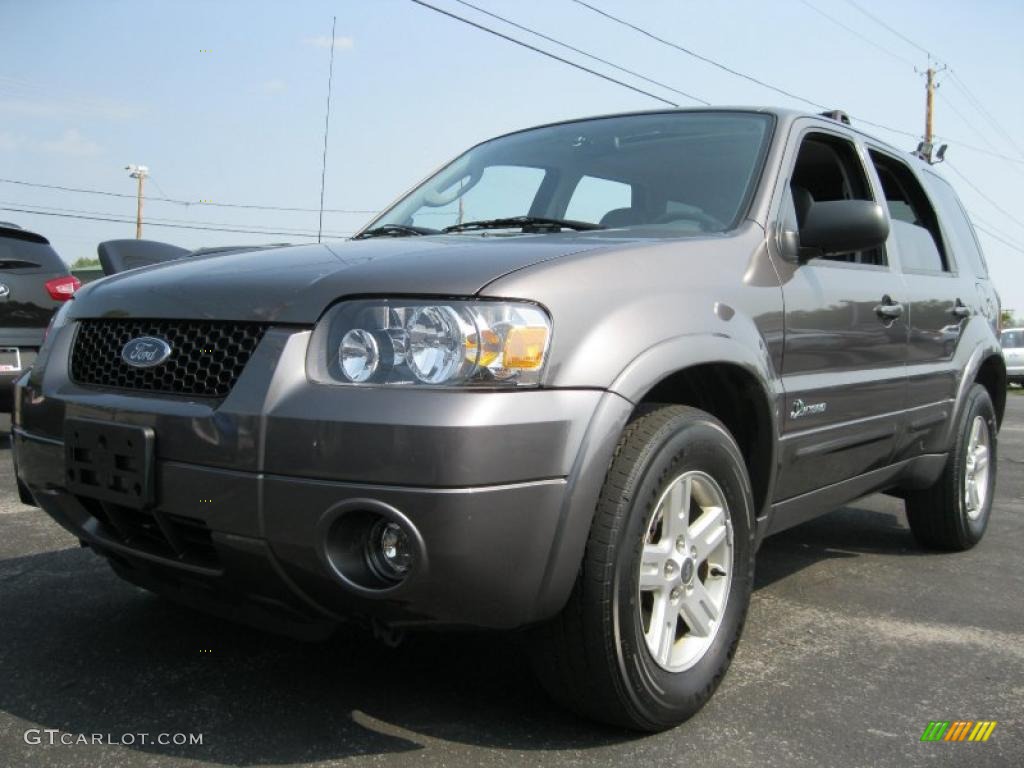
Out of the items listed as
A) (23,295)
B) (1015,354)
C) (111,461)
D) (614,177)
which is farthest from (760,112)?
(1015,354)

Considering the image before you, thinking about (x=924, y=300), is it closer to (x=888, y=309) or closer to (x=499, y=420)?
(x=888, y=309)

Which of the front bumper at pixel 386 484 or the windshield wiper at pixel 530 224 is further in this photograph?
the windshield wiper at pixel 530 224

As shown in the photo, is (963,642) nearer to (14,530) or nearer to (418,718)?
(418,718)

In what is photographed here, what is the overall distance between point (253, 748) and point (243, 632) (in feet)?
2.75

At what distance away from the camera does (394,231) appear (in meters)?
3.27

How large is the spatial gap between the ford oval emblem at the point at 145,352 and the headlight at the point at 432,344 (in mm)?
437

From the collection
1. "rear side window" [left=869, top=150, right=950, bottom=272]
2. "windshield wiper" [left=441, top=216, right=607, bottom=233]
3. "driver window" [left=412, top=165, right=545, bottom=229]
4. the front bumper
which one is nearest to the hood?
the front bumper

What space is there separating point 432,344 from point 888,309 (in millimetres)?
2109

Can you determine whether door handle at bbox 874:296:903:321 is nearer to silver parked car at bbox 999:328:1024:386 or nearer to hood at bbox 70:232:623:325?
hood at bbox 70:232:623:325

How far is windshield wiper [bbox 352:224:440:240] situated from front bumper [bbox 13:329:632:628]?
44.3 inches

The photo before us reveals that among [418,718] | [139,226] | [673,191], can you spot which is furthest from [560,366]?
[139,226]

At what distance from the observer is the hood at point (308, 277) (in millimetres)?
2125

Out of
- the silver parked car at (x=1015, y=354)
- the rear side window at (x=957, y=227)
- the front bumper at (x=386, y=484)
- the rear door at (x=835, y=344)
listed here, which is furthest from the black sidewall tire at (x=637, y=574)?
the silver parked car at (x=1015, y=354)

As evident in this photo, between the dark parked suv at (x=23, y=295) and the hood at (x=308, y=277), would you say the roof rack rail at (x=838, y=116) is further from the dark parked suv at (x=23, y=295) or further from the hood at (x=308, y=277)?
the dark parked suv at (x=23, y=295)
